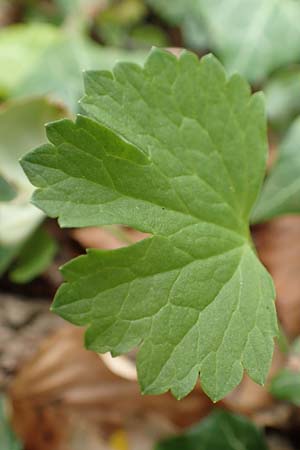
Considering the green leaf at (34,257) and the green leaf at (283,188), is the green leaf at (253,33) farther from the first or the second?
the green leaf at (34,257)

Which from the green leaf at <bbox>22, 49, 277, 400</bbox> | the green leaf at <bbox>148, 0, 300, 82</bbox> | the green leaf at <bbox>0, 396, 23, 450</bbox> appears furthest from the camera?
the green leaf at <bbox>148, 0, 300, 82</bbox>

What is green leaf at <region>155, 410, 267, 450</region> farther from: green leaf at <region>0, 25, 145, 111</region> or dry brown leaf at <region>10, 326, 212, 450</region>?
green leaf at <region>0, 25, 145, 111</region>

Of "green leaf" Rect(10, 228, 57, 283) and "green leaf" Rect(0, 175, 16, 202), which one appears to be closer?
"green leaf" Rect(0, 175, 16, 202)

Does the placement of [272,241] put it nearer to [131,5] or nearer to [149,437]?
[149,437]

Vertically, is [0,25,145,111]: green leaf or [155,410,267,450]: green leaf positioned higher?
[0,25,145,111]: green leaf

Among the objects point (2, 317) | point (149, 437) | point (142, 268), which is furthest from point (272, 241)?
point (142, 268)

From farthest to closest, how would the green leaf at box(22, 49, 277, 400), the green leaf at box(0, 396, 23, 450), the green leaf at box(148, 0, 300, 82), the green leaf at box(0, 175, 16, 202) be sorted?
the green leaf at box(148, 0, 300, 82), the green leaf at box(0, 396, 23, 450), the green leaf at box(0, 175, 16, 202), the green leaf at box(22, 49, 277, 400)

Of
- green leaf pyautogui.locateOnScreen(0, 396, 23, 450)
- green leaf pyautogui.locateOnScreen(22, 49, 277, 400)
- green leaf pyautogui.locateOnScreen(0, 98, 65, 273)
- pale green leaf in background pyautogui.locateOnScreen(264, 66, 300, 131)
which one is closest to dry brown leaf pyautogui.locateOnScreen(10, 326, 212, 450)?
green leaf pyautogui.locateOnScreen(0, 396, 23, 450)

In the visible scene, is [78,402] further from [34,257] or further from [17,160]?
[17,160]
